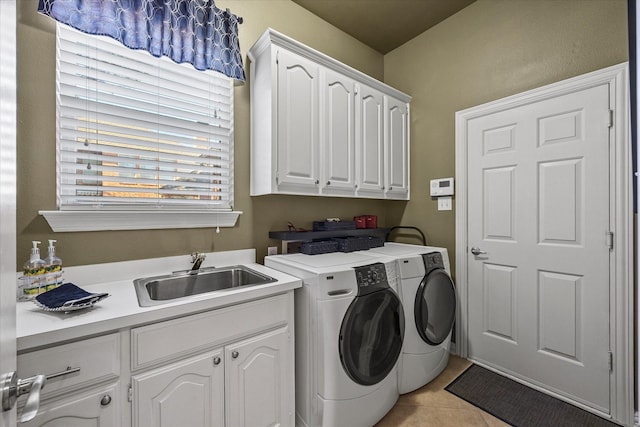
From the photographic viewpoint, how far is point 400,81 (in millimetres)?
3033

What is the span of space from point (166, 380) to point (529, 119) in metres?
2.75

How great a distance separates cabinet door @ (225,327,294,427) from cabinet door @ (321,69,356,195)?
1139 mm

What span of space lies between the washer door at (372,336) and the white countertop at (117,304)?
37 cm

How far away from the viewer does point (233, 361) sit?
1.39 metres

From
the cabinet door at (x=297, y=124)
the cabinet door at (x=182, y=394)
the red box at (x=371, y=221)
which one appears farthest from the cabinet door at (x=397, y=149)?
the cabinet door at (x=182, y=394)

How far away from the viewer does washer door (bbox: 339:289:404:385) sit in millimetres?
1584

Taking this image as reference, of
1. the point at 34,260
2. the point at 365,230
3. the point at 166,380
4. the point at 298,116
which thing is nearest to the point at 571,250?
the point at 365,230

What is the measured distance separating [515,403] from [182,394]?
207 centimetres

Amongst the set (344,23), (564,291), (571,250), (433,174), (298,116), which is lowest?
(564,291)

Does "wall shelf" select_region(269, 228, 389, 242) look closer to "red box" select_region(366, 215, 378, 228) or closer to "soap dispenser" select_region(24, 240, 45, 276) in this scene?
"red box" select_region(366, 215, 378, 228)

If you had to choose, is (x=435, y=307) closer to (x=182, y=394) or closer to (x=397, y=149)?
(x=397, y=149)

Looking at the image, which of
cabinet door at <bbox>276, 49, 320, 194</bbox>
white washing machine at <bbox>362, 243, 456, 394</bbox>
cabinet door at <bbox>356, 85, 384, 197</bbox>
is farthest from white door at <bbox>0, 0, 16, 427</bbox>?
cabinet door at <bbox>356, 85, 384, 197</bbox>

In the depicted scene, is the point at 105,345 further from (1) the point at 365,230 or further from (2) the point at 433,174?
(2) the point at 433,174

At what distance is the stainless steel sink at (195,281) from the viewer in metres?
1.63
